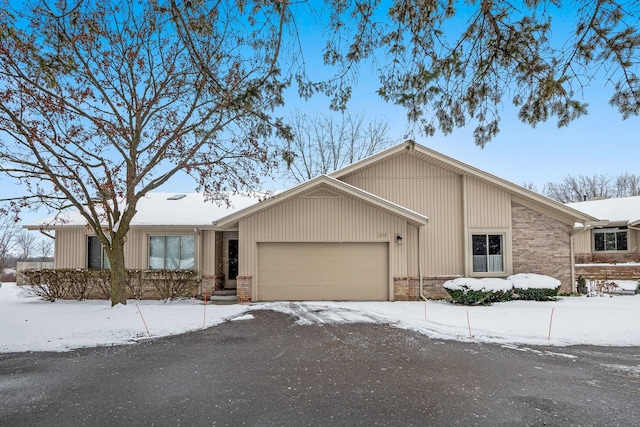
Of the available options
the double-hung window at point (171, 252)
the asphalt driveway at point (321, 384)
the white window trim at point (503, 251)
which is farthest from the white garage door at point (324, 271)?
the asphalt driveway at point (321, 384)

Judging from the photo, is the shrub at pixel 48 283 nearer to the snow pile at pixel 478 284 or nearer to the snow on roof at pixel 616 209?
the snow pile at pixel 478 284

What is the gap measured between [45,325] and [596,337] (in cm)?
1235

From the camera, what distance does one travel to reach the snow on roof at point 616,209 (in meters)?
23.8

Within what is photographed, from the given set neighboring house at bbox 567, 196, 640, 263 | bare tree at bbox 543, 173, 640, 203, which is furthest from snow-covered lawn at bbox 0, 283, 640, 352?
bare tree at bbox 543, 173, 640, 203

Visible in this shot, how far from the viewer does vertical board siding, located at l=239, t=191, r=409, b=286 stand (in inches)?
548

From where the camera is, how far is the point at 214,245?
50.6ft

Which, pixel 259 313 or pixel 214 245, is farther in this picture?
pixel 214 245

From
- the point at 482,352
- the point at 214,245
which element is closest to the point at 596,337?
the point at 482,352

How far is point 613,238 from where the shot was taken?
80.3ft

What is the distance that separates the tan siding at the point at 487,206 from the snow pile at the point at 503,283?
2.03 m

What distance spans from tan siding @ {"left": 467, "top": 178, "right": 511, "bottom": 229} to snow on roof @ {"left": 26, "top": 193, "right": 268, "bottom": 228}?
780cm

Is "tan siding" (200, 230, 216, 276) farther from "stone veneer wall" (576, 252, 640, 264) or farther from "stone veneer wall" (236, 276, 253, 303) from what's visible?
"stone veneer wall" (576, 252, 640, 264)

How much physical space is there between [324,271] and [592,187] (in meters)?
45.2

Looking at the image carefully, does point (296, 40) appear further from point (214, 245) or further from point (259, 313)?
point (214, 245)
